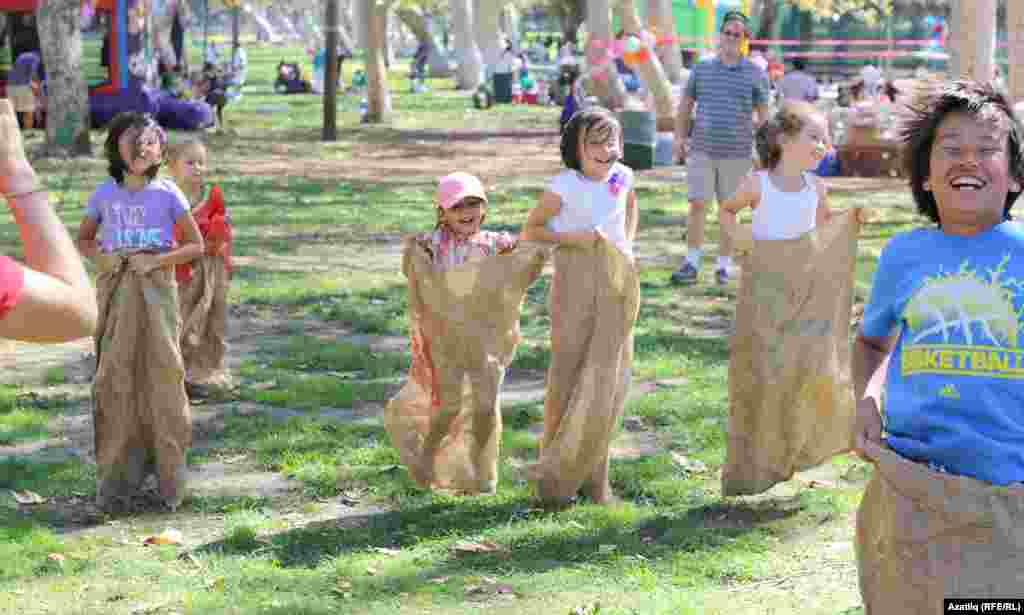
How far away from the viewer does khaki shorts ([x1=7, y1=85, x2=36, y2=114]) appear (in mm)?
27906

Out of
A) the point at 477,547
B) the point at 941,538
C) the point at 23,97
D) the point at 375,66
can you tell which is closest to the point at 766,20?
the point at 375,66

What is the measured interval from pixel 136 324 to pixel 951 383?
402 centimetres

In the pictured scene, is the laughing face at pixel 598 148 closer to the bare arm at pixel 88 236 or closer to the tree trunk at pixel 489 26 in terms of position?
the bare arm at pixel 88 236

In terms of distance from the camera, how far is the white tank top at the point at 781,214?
6914 millimetres

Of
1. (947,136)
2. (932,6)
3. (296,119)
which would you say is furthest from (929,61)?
(947,136)

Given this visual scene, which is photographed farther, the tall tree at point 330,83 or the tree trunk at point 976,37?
the tall tree at point 330,83

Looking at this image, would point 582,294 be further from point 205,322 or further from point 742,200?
point 205,322

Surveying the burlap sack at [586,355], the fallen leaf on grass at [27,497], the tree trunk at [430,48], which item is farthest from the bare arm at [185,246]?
the tree trunk at [430,48]

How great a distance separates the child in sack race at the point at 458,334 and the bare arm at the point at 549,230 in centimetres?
7

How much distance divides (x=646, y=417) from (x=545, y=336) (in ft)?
7.63

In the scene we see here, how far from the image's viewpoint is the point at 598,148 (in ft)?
21.7

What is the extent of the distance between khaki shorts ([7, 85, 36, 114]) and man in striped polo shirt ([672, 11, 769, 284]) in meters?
18.1

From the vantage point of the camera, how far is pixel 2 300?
261 cm

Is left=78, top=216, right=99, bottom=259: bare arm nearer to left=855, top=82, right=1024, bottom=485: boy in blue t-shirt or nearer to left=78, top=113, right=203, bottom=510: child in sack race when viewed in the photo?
left=78, top=113, right=203, bottom=510: child in sack race
